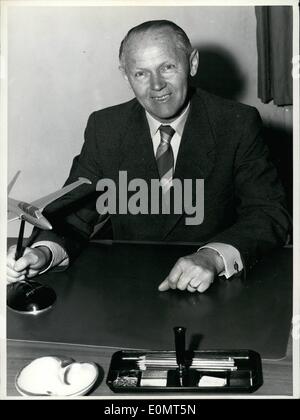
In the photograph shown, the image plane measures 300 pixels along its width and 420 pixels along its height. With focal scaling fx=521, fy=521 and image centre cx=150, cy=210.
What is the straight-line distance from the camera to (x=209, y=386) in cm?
117

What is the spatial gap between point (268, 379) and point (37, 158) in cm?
256

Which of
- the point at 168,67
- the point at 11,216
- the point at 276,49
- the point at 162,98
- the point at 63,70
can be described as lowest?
the point at 11,216

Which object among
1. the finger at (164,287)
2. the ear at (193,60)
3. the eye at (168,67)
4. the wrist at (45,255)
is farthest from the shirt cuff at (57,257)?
the ear at (193,60)

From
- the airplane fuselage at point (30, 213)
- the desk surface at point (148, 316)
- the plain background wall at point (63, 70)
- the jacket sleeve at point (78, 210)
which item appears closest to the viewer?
the desk surface at point (148, 316)

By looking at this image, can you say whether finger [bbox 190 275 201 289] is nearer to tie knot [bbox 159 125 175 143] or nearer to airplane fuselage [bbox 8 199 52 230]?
airplane fuselage [bbox 8 199 52 230]

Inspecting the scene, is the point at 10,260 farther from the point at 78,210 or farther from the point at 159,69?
the point at 159,69

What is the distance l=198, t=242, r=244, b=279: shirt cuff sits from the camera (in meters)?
1.66

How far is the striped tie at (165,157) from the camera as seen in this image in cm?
217

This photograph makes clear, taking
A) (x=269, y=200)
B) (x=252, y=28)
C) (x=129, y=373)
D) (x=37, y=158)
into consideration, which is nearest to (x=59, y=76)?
(x=37, y=158)

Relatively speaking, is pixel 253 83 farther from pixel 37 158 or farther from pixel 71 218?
pixel 71 218

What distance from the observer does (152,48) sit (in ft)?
6.50

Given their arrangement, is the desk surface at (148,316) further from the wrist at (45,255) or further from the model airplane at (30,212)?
the model airplane at (30,212)

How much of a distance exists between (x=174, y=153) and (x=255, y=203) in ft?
1.33

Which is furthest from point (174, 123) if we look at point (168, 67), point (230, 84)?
point (230, 84)
